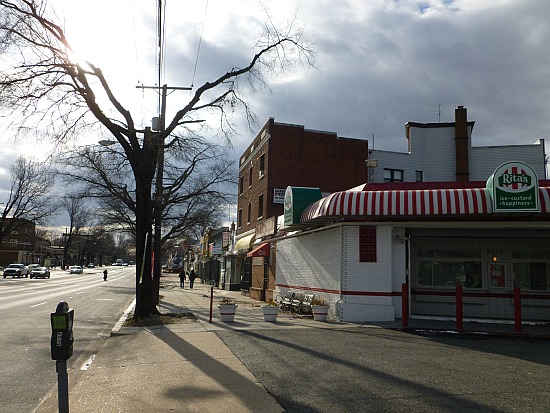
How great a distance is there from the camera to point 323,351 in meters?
9.64

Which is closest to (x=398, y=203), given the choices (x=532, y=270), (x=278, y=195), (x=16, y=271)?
(x=532, y=270)

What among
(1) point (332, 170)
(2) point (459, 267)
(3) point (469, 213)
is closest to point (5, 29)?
(3) point (469, 213)

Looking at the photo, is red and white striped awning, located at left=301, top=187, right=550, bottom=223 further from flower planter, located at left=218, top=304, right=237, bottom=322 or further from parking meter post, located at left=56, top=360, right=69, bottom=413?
parking meter post, located at left=56, top=360, right=69, bottom=413

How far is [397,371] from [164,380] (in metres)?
3.81

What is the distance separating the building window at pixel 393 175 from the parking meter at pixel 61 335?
30754mm

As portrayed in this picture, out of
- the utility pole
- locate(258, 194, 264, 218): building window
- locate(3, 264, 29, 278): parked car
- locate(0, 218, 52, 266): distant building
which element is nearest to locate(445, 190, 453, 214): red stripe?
the utility pole

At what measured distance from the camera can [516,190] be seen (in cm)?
1316

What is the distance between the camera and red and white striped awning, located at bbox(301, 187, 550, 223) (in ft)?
44.5

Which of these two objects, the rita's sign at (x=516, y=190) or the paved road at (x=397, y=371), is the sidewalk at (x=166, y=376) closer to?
the paved road at (x=397, y=371)

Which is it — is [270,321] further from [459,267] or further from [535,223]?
[535,223]

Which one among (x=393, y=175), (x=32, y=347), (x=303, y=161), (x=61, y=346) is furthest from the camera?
(x=393, y=175)

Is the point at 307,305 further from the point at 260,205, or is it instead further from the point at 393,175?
the point at 393,175

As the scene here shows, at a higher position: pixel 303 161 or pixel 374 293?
pixel 303 161

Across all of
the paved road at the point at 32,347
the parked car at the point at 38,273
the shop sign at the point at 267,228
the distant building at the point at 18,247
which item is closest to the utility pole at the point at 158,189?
the paved road at the point at 32,347
